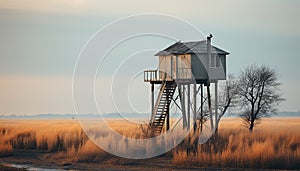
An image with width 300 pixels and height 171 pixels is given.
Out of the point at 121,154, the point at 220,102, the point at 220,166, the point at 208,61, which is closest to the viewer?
the point at 220,166

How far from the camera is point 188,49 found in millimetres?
41625

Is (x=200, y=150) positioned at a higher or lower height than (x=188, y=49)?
lower

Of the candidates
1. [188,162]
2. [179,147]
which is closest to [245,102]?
[179,147]

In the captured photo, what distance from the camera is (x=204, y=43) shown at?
42.3 m

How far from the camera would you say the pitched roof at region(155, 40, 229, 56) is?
136 feet

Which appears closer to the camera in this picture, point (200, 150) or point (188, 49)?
point (200, 150)

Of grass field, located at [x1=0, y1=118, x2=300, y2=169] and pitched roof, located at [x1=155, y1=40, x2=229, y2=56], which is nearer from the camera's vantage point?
grass field, located at [x1=0, y1=118, x2=300, y2=169]

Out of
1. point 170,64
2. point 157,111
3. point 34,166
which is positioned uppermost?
point 170,64

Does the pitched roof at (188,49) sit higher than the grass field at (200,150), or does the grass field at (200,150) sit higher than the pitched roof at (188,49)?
the pitched roof at (188,49)

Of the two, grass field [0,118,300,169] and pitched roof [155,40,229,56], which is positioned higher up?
pitched roof [155,40,229,56]

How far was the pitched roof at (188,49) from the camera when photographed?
4141 cm

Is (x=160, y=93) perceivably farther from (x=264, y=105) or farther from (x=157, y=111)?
(x=264, y=105)

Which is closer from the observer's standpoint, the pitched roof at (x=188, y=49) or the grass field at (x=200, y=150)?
the grass field at (x=200, y=150)

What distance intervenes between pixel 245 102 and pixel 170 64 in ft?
37.4
